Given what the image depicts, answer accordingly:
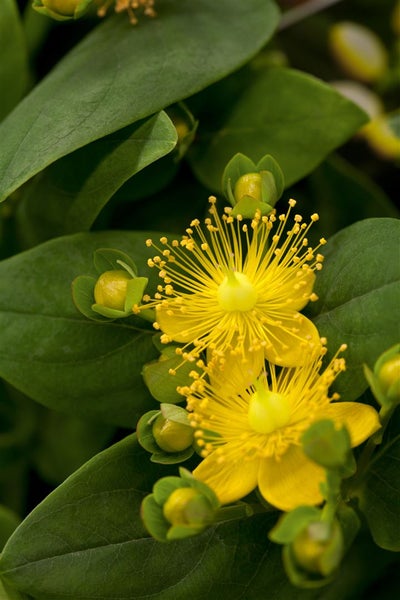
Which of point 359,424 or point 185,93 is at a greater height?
point 185,93

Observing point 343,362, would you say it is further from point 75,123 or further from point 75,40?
point 75,40

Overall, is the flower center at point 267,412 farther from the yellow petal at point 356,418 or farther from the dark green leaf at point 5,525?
the dark green leaf at point 5,525

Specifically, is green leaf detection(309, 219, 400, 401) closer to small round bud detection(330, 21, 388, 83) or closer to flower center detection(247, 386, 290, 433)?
flower center detection(247, 386, 290, 433)

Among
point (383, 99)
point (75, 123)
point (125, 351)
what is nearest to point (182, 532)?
point (125, 351)

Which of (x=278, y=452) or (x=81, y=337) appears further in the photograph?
(x=81, y=337)

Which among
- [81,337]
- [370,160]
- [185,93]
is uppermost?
[185,93]

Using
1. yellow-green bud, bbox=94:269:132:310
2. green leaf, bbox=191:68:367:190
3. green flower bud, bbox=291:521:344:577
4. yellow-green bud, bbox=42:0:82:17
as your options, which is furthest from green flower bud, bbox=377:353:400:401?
yellow-green bud, bbox=42:0:82:17
